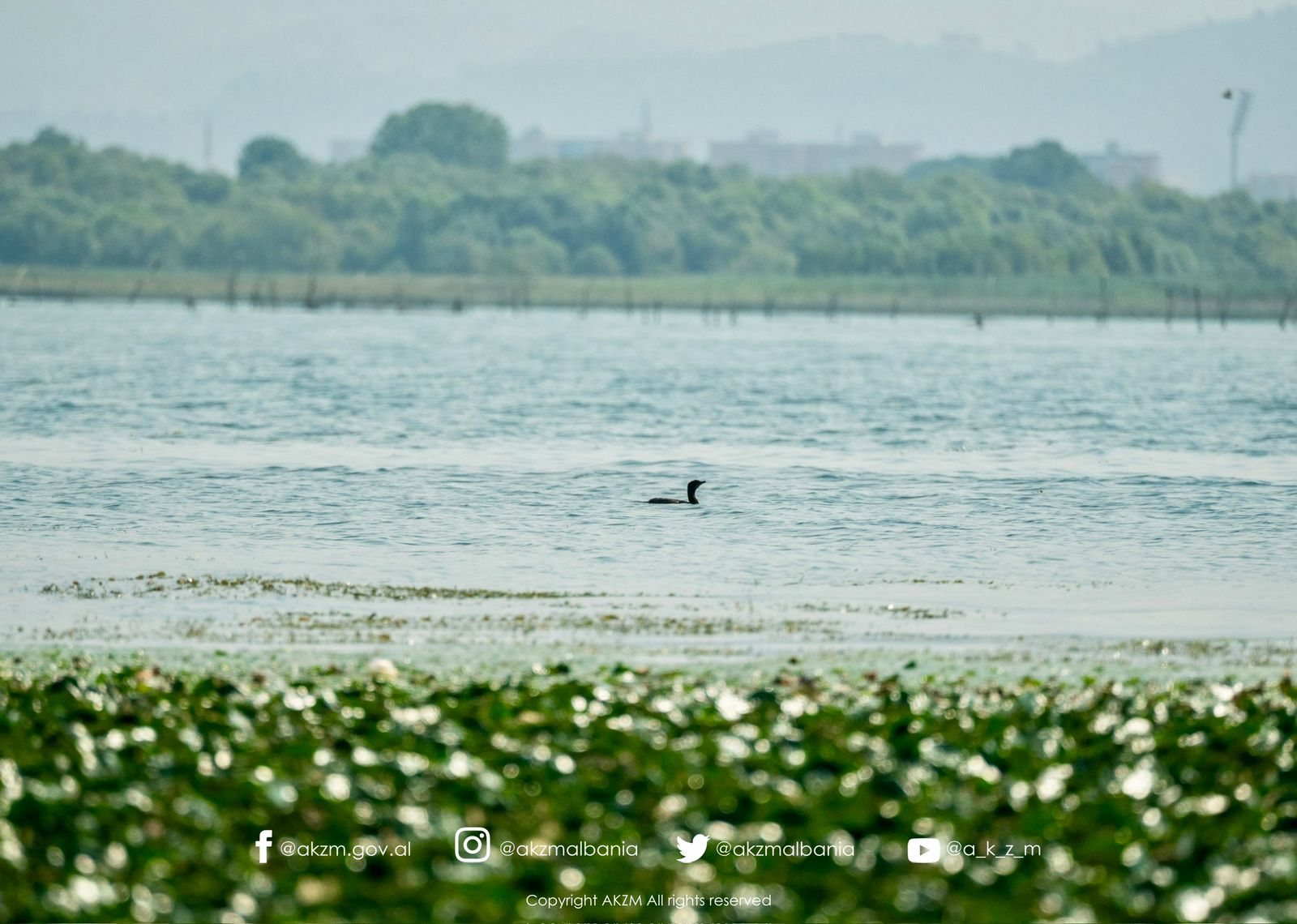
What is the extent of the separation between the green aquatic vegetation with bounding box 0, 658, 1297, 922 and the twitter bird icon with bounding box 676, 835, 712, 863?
0.07m

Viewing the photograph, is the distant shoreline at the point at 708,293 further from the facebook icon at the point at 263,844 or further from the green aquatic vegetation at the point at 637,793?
the facebook icon at the point at 263,844

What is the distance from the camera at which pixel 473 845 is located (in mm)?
10789

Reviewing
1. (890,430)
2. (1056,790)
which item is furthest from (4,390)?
(1056,790)

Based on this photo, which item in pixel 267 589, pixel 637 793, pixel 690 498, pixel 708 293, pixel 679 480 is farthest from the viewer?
pixel 708 293

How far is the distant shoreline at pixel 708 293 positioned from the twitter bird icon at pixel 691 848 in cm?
15376

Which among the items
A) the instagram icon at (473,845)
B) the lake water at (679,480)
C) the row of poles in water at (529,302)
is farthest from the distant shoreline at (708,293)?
the instagram icon at (473,845)

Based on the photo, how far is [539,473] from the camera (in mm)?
37125

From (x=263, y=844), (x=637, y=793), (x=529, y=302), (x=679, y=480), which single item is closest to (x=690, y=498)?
(x=679, y=480)

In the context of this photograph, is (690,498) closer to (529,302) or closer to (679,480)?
(679,480)

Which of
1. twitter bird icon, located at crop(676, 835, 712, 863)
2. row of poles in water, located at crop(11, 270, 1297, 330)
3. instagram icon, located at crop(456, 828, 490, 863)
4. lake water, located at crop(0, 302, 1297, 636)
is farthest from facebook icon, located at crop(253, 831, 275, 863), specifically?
row of poles in water, located at crop(11, 270, 1297, 330)

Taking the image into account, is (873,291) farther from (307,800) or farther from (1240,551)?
(307,800)

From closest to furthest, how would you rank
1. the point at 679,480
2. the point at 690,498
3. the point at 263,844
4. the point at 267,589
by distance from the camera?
the point at 263,844 → the point at 267,589 → the point at 690,498 → the point at 679,480

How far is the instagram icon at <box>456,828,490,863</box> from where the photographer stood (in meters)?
10.6

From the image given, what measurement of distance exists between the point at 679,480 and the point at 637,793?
25.1 metres
